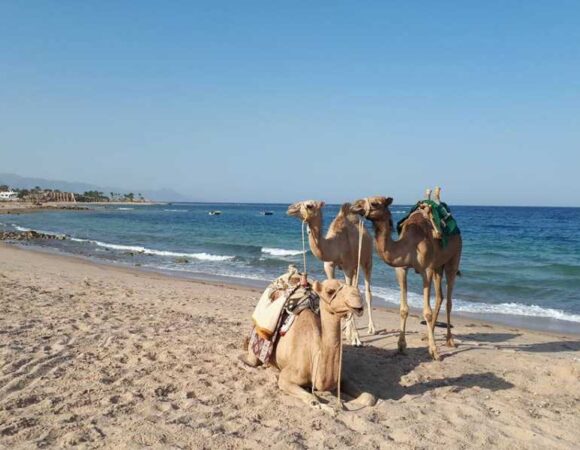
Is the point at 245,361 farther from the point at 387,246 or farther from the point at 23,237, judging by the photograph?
the point at 23,237


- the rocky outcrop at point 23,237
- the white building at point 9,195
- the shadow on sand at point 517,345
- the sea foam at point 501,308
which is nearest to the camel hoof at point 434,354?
the shadow on sand at point 517,345

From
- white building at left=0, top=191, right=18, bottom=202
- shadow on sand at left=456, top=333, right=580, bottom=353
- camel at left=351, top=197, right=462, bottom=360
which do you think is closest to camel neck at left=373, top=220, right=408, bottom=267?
camel at left=351, top=197, right=462, bottom=360

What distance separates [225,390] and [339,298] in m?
1.67

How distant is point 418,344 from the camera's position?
8250 millimetres

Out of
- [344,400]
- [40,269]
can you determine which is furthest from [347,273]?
[40,269]

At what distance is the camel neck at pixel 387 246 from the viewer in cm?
632

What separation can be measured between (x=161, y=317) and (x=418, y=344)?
4464mm

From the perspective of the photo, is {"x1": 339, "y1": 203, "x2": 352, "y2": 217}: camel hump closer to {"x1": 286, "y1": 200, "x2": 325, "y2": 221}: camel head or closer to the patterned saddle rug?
{"x1": 286, "y1": 200, "x2": 325, "y2": 221}: camel head

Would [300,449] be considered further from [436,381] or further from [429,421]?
[436,381]

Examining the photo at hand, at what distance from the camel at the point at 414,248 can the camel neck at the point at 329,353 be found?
160cm

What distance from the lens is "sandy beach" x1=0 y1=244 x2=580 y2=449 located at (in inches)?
172

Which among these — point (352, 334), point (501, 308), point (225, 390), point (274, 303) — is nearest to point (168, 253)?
point (501, 308)

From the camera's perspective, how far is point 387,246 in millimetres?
6438

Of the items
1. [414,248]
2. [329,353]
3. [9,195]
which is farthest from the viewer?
[9,195]
